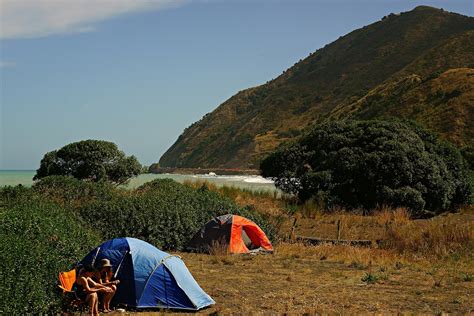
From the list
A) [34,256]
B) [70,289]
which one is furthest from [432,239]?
[34,256]

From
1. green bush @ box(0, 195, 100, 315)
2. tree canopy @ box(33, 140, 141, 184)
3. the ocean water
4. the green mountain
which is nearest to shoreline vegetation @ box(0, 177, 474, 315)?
green bush @ box(0, 195, 100, 315)

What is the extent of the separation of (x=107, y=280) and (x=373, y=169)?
22657mm

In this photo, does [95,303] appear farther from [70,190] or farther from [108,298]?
[70,190]

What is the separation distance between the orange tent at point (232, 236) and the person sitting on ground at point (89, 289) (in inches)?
337

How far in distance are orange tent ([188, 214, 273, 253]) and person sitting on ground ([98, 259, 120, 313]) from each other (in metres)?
8.18

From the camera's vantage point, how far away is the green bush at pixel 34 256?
10212 mm

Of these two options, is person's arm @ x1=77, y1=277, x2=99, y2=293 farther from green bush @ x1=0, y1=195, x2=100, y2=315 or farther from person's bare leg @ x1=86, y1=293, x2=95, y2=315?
green bush @ x1=0, y1=195, x2=100, y2=315

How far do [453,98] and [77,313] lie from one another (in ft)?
214

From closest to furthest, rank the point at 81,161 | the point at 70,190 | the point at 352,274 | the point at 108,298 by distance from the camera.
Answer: the point at 108,298, the point at 352,274, the point at 70,190, the point at 81,161

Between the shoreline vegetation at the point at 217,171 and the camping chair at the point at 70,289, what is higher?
the shoreline vegetation at the point at 217,171

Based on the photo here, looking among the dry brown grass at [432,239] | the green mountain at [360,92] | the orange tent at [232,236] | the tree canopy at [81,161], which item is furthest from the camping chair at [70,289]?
the green mountain at [360,92]

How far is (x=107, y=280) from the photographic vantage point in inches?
492

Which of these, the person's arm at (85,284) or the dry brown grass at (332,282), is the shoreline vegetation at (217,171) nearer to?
the dry brown grass at (332,282)

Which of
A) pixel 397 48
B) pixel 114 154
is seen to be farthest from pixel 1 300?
pixel 397 48
